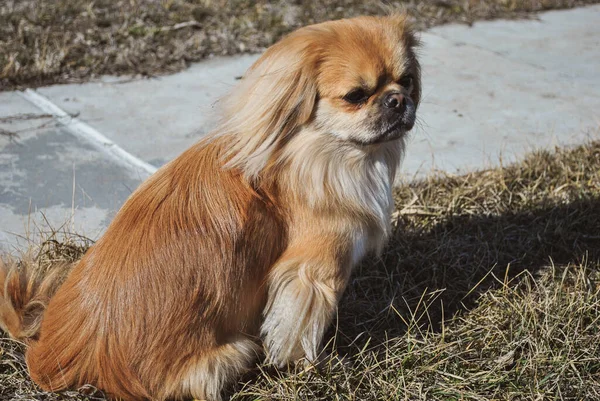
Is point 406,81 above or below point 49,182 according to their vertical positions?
above

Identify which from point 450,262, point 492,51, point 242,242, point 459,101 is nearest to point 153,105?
point 459,101

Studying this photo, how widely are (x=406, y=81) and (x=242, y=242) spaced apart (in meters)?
0.80

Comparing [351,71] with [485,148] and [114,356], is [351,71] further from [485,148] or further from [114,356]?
[485,148]

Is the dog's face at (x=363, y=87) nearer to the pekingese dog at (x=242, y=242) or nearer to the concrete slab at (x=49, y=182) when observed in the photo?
the pekingese dog at (x=242, y=242)

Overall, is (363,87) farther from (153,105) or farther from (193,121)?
(153,105)

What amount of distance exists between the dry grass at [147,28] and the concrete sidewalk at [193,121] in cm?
20

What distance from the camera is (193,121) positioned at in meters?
4.42

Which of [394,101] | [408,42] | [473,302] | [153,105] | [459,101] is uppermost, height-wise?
[408,42]

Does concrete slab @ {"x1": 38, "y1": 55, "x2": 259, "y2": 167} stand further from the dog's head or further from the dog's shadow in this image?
the dog's head

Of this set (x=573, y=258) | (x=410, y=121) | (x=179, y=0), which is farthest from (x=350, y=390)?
(x=179, y=0)

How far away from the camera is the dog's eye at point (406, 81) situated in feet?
8.32

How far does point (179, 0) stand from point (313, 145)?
412 cm

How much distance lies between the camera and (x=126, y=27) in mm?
5535

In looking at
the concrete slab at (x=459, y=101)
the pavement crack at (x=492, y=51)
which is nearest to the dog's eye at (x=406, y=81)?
the concrete slab at (x=459, y=101)
